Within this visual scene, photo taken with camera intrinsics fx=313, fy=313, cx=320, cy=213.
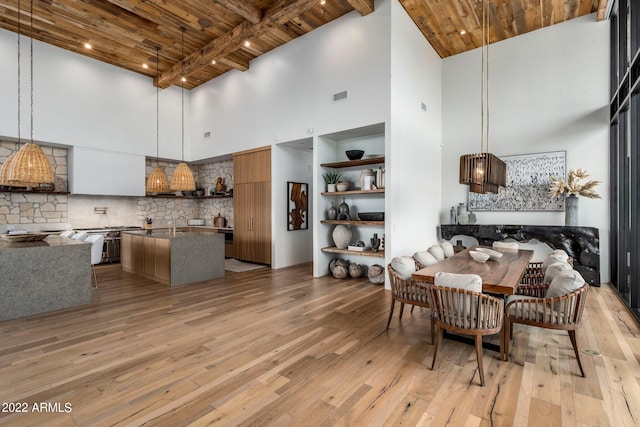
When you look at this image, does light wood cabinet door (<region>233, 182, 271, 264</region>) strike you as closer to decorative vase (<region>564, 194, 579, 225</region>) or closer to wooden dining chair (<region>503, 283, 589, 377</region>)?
wooden dining chair (<region>503, 283, 589, 377</region>)

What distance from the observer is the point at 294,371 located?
245cm

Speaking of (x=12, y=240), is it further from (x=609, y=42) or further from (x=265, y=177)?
(x=609, y=42)

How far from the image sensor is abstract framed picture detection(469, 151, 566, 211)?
557 cm

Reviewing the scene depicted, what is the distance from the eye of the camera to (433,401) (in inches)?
81.3

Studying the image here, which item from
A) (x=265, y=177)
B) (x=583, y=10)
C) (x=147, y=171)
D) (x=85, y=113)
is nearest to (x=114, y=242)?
(x=147, y=171)

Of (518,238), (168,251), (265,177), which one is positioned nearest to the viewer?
(168,251)

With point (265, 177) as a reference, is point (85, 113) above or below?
above

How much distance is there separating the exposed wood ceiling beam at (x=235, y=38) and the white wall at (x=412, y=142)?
1580mm

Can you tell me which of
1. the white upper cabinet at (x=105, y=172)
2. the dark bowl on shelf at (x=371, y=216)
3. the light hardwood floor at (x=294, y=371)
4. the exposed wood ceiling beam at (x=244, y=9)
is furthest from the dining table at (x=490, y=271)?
the white upper cabinet at (x=105, y=172)

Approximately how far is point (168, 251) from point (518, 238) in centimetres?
608

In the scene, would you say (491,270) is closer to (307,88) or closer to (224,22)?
(307,88)

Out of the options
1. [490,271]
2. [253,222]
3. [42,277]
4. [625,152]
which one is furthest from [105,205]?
[625,152]

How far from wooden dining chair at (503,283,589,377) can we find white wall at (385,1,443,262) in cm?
240

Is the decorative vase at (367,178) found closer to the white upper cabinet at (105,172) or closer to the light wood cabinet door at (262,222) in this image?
the light wood cabinet door at (262,222)
